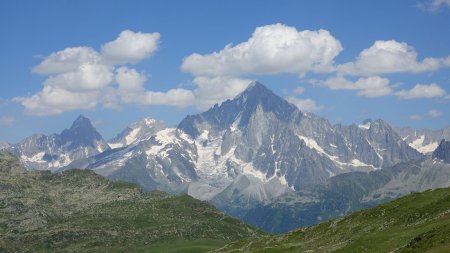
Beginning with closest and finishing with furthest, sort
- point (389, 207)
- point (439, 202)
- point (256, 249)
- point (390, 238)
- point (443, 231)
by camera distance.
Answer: point (443, 231), point (390, 238), point (439, 202), point (389, 207), point (256, 249)

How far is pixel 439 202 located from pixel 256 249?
5076 cm

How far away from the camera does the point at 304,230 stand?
15788cm

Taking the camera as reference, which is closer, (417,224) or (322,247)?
(417,224)

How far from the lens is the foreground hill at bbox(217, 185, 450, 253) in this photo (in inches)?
3530

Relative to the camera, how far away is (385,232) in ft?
378

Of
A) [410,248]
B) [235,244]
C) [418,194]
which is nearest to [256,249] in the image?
[235,244]

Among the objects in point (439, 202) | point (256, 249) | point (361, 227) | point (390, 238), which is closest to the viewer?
point (390, 238)

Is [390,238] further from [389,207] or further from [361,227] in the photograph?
[389,207]

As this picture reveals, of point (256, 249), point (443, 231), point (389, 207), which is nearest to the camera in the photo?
point (443, 231)

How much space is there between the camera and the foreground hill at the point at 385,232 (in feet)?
294

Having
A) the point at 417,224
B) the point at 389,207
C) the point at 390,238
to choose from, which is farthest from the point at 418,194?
the point at 390,238

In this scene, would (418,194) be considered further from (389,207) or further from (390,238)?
(390,238)

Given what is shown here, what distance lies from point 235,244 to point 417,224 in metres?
76.0

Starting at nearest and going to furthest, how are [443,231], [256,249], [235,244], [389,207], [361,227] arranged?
1. [443,231]
2. [361,227]
3. [389,207]
4. [256,249]
5. [235,244]
